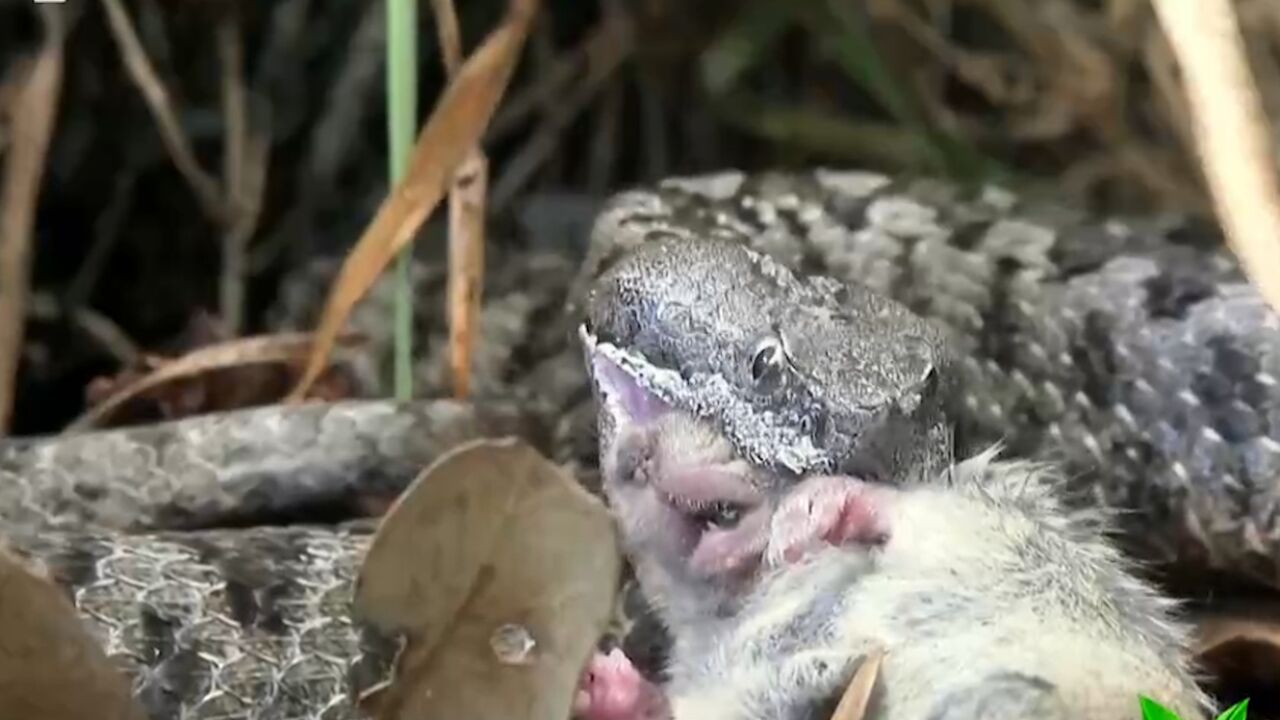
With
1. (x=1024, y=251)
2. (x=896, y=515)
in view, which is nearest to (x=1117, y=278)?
(x=1024, y=251)

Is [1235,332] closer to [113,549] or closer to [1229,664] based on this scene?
[1229,664]

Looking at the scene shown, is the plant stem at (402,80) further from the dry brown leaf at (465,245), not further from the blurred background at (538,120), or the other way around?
the blurred background at (538,120)

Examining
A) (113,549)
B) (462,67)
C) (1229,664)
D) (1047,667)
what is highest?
(462,67)

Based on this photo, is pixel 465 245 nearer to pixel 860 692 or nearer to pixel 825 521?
pixel 825 521

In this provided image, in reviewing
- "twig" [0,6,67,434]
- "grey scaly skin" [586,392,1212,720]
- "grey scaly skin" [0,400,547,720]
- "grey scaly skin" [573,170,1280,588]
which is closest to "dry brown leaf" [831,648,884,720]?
"grey scaly skin" [586,392,1212,720]

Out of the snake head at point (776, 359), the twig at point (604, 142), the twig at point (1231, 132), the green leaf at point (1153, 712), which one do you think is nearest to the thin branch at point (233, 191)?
the twig at point (604, 142)

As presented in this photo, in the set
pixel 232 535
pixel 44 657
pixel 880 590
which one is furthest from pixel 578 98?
pixel 44 657
